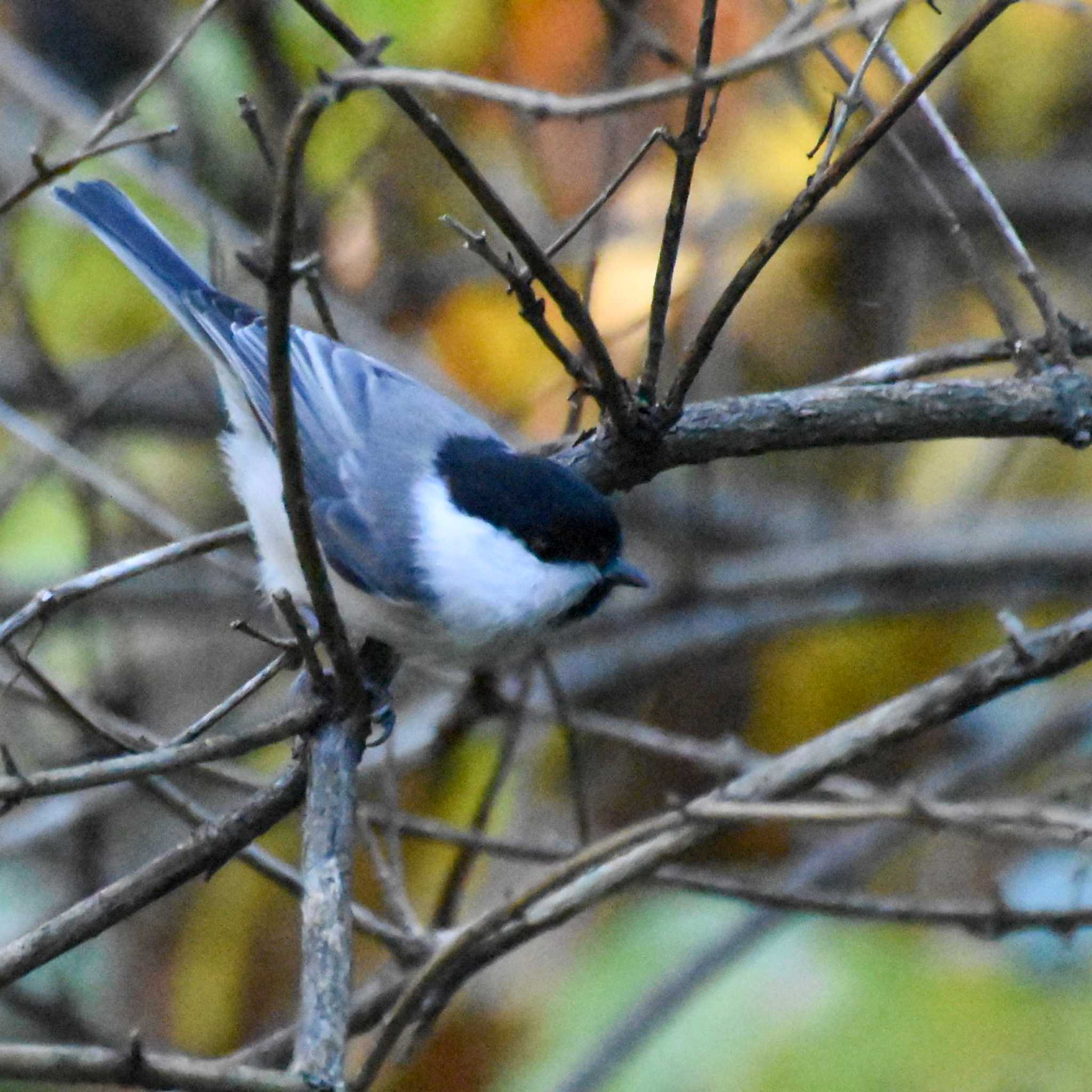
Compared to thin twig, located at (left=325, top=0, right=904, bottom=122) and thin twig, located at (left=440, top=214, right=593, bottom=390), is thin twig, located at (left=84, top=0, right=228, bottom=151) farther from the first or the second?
thin twig, located at (left=325, top=0, right=904, bottom=122)

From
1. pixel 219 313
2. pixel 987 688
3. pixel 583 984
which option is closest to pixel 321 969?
pixel 987 688

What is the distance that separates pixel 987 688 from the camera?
1.81m

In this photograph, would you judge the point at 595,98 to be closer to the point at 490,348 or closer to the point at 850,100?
the point at 850,100

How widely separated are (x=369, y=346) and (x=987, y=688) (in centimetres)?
206

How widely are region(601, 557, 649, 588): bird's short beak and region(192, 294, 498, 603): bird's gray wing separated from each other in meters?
0.29

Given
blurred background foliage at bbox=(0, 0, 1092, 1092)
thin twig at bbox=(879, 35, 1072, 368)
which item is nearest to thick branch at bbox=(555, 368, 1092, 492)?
thin twig at bbox=(879, 35, 1072, 368)

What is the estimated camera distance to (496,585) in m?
2.24

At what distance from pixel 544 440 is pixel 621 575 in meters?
1.86

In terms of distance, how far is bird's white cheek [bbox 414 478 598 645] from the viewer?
7.32 feet

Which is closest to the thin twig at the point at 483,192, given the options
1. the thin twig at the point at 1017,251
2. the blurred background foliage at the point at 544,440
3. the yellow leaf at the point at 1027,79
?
the thin twig at the point at 1017,251

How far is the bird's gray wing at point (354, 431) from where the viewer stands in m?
2.38

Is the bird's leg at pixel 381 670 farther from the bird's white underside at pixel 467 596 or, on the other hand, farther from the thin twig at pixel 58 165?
the thin twig at pixel 58 165

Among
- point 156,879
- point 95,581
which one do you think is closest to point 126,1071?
point 156,879

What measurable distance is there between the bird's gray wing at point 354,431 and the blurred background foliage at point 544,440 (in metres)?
0.66
